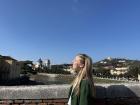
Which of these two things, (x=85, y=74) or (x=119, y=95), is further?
(x=119, y=95)

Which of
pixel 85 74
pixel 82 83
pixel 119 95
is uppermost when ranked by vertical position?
pixel 85 74

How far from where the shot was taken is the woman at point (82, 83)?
5.27 metres

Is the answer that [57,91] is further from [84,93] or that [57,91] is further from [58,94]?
[84,93]

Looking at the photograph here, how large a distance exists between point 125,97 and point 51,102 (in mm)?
1325

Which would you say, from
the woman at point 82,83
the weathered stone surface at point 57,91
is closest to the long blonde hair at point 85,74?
the woman at point 82,83

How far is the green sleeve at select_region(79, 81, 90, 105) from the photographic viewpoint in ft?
17.2

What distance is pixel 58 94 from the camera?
6336 millimetres

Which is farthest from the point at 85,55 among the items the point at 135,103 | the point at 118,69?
the point at 118,69

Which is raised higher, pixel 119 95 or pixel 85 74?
pixel 85 74

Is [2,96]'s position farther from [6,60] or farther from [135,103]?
[6,60]

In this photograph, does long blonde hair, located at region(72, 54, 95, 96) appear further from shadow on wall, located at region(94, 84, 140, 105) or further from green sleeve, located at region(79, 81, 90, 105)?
shadow on wall, located at region(94, 84, 140, 105)

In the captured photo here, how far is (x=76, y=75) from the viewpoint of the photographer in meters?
5.53

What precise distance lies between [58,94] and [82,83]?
3.74 feet

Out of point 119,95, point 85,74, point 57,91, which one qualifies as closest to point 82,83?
point 85,74
